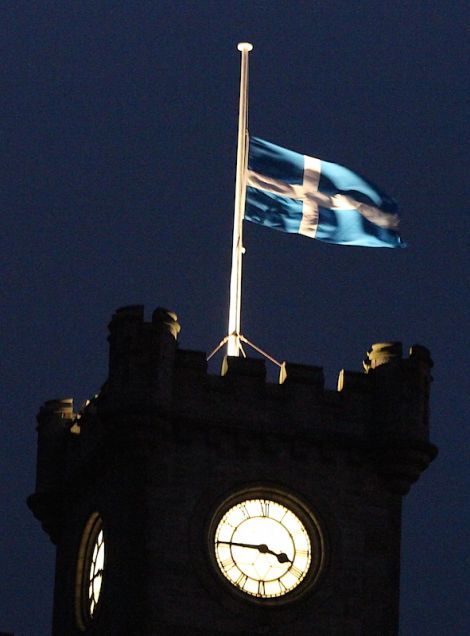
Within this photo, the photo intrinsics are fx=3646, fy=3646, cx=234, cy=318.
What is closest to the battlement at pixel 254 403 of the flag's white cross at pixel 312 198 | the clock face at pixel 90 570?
the clock face at pixel 90 570

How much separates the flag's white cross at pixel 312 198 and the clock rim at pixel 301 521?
6.41 meters

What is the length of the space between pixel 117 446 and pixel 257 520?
3330 mm

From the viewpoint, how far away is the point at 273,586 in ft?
249

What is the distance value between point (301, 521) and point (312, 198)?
302 inches

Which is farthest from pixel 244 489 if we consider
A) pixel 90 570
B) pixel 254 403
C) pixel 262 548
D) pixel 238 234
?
pixel 238 234

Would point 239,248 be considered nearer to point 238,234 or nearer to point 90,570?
point 238,234

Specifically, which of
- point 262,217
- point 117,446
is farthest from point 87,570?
point 262,217

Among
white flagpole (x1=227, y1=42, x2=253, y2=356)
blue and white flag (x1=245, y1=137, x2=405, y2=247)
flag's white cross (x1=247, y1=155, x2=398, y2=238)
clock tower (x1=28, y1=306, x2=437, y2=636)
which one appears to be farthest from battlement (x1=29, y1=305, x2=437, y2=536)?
flag's white cross (x1=247, y1=155, x2=398, y2=238)

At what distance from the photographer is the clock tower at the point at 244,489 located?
75438 mm

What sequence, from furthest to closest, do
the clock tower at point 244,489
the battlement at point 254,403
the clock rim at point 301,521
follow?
the battlement at point 254,403 → the clock rim at point 301,521 → the clock tower at point 244,489

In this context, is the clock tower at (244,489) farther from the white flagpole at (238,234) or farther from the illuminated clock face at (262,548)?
the white flagpole at (238,234)

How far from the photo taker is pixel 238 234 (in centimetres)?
7881

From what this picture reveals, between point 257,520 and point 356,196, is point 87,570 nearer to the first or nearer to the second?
point 257,520

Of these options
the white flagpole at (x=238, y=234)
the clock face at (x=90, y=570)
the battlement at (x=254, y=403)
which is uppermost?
the white flagpole at (x=238, y=234)
